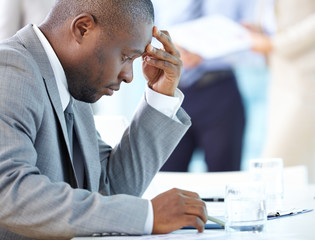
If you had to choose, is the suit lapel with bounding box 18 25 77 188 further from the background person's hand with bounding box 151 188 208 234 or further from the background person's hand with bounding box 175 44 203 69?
the background person's hand with bounding box 175 44 203 69

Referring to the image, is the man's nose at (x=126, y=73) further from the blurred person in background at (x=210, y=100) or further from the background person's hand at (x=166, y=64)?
the blurred person in background at (x=210, y=100)

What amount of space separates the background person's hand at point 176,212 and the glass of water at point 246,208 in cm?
5

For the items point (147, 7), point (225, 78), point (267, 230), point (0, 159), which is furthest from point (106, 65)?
point (225, 78)

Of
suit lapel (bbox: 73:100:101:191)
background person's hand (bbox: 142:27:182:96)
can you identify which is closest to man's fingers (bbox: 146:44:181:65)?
background person's hand (bbox: 142:27:182:96)

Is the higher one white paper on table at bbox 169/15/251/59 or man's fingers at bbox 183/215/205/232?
white paper on table at bbox 169/15/251/59

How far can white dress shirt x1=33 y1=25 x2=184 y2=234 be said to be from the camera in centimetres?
103

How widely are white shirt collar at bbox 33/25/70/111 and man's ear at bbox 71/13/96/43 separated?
Result: 0.20 ft

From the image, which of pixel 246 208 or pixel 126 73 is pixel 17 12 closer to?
pixel 126 73

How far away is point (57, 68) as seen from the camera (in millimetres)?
1352

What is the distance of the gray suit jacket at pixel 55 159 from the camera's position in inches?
39.3

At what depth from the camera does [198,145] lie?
170 inches

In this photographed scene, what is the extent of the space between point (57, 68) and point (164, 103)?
0.97 feet

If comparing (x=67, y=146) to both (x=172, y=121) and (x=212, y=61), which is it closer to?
(x=172, y=121)

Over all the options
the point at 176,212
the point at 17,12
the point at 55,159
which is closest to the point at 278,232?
the point at 176,212
